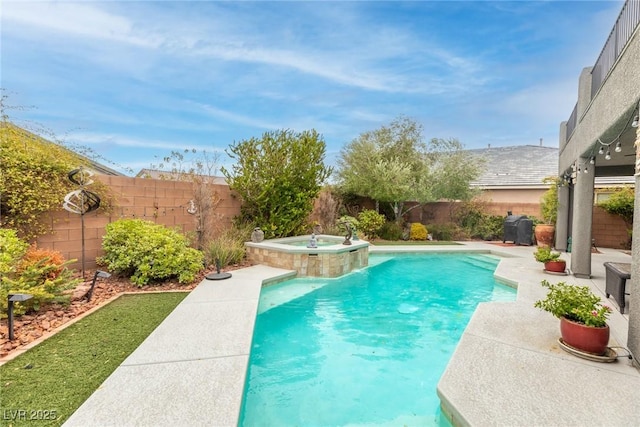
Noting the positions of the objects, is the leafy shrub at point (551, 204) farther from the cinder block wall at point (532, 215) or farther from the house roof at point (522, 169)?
the house roof at point (522, 169)

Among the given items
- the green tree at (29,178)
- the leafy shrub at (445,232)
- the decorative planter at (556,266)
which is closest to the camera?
the green tree at (29,178)

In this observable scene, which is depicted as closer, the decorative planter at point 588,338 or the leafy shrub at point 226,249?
the decorative planter at point 588,338

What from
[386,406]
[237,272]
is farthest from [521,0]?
[237,272]

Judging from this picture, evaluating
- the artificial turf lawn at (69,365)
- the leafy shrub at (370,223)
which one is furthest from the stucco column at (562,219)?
the artificial turf lawn at (69,365)

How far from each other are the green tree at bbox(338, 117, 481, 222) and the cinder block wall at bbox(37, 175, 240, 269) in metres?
6.55

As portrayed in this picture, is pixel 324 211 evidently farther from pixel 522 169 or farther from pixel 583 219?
pixel 522 169

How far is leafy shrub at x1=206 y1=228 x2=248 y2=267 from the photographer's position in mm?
7570

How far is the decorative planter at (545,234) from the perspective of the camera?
38.6 feet

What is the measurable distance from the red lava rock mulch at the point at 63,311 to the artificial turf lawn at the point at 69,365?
0.23 meters

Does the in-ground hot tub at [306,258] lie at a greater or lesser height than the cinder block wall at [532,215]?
lesser

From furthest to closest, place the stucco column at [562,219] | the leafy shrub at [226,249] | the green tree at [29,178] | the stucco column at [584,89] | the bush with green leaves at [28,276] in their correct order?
the stucco column at [562,219] < the leafy shrub at [226,249] < the stucco column at [584,89] < the green tree at [29,178] < the bush with green leaves at [28,276]

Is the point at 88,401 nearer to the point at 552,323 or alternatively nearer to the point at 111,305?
the point at 111,305

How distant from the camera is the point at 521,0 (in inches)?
263

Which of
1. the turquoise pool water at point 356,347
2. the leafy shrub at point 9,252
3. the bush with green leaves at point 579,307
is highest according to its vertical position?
the leafy shrub at point 9,252
